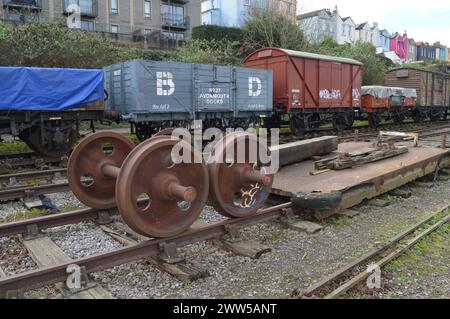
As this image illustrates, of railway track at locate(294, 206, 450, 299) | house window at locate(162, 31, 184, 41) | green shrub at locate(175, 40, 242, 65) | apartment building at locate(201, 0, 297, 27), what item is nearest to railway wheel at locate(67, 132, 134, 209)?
railway track at locate(294, 206, 450, 299)

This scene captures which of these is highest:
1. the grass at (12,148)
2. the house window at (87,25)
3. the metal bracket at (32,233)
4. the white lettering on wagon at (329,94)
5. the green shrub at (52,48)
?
the house window at (87,25)

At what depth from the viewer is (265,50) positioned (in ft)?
53.6

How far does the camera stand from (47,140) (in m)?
10.4

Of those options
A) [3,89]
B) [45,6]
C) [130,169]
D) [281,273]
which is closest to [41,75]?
[3,89]

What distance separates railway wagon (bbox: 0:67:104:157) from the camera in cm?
961

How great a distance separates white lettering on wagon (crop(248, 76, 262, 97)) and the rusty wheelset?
9.08 metres

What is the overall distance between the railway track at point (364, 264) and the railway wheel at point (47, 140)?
8522 millimetres

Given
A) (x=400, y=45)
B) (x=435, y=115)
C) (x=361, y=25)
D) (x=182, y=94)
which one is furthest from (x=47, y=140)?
(x=400, y=45)

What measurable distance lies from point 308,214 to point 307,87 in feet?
37.6

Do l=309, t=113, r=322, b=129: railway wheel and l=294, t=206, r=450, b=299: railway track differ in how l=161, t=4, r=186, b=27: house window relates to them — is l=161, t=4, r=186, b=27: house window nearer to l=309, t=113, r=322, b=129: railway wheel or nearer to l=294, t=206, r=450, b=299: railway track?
l=309, t=113, r=322, b=129: railway wheel

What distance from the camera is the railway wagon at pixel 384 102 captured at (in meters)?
20.4

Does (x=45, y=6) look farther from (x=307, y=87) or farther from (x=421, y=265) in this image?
(x=421, y=265)

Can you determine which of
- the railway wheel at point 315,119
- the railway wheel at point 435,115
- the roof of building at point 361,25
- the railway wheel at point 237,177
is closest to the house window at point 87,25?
the railway wheel at point 315,119

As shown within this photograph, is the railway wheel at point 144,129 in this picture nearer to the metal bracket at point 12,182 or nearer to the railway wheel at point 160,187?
the metal bracket at point 12,182
